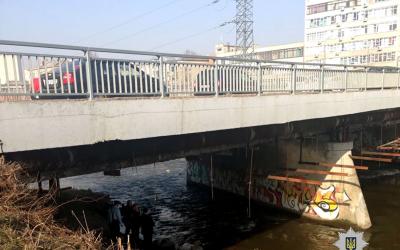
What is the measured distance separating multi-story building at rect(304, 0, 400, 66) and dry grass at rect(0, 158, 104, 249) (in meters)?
71.2

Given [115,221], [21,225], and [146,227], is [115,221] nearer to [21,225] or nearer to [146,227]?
[146,227]

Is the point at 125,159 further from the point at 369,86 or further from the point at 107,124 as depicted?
the point at 369,86

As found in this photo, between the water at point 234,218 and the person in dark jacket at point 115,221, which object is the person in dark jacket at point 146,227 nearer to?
the person in dark jacket at point 115,221

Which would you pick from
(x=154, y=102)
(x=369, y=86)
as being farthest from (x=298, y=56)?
(x=154, y=102)

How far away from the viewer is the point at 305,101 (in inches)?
513

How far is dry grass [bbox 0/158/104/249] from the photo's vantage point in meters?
6.02

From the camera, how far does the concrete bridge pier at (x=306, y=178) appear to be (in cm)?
1747

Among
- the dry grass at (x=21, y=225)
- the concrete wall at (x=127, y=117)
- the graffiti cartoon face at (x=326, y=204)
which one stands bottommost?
the graffiti cartoon face at (x=326, y=204)

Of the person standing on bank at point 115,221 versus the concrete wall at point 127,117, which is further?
the person standing on bank at point 115,221

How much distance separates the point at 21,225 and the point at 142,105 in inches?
139

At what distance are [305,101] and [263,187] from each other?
8.78m

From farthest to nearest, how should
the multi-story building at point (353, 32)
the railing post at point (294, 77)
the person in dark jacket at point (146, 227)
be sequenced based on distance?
1. the multi-story building at point (353, 32)
2. the person in dark jacket at point (146, 227)
3. the railing post at point (294, 77)

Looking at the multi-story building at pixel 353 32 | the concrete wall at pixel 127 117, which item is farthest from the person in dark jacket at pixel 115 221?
the multi-story building at pixel 353 32

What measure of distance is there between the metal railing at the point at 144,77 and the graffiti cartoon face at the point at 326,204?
17.4 feet
